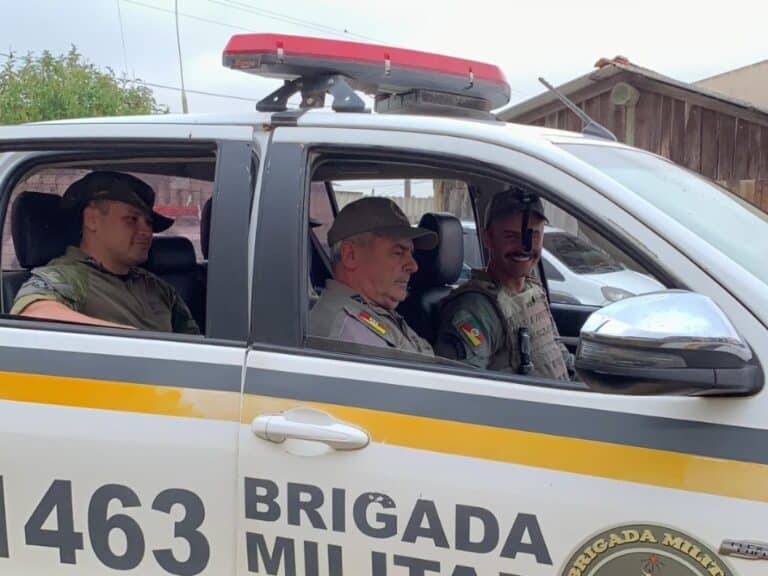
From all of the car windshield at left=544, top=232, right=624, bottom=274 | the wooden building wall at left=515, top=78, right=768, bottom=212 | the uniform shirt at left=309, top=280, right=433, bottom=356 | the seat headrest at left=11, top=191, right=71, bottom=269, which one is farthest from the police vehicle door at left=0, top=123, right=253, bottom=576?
the wooden building wall at left=515, top=78, right=768, bottom=212

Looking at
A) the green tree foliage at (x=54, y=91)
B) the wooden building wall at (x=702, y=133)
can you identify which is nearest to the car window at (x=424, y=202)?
the wooden building wall at (x=702, y=133)

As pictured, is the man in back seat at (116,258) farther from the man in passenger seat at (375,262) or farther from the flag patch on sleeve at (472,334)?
the flag patch on sleeve at (472,334)

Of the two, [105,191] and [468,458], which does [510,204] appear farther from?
[468,458]

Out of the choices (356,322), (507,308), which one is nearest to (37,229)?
(356,322)

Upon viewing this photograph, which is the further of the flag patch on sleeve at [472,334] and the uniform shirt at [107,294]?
the flag patch on sleeve at [472,334]

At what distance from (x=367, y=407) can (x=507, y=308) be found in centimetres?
137

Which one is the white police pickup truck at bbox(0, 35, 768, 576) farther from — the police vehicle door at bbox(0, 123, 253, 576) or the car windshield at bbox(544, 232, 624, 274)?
the car windshield at bbox(544, 232, 624, 274)

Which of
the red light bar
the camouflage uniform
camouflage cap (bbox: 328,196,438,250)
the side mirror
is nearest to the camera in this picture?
the side mirror

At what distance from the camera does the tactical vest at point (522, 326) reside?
111 inches

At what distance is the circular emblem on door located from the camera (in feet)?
4.87

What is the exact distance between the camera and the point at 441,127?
187 centimetres

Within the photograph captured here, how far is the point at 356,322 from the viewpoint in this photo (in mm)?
2264

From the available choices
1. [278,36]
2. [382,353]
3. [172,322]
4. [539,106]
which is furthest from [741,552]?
[539,106]

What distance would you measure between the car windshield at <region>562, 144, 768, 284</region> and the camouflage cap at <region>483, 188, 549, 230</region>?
0.78 meters
